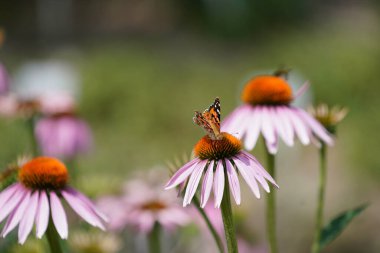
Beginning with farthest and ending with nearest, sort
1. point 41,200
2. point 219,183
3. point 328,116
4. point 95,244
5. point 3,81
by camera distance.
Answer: point 3,81 → point 95,244 → point 328,116 → point 41,200 → point 219,183

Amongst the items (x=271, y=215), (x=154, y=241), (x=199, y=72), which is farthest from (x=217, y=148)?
(x=199, y=72)

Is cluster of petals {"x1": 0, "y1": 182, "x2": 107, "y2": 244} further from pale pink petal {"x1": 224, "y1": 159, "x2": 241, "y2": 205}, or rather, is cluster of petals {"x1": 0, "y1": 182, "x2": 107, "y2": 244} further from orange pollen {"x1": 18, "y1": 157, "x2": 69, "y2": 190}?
pale pink petal {"x1": 224, "y1": 159, "x2": 241, "y2": 205}

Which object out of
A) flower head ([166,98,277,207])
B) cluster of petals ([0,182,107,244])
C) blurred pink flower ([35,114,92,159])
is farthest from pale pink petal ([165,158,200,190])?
blurred pink flower ([35,114,92,159])

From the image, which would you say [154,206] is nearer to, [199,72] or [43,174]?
[43,174]

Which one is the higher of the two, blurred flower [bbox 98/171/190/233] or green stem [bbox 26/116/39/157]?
green stem [bbox 26/116/39/157]

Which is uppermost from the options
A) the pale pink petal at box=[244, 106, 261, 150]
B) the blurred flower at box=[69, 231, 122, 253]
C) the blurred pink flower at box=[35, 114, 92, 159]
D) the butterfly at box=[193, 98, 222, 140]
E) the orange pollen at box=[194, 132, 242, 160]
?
the blurred pink flower at box=[35, 114, 92, 159]
